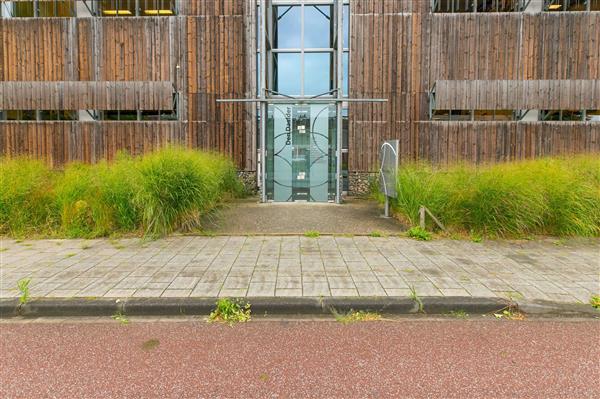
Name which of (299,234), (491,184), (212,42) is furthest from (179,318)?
(212,42)

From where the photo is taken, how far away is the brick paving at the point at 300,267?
420 cm

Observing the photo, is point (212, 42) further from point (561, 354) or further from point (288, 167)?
point (561, 354)

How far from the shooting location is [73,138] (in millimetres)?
12930

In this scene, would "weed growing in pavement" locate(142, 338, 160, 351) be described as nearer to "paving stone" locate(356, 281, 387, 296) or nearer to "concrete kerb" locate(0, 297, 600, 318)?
"concrete kerb" locate(0, 297, 600, 318)

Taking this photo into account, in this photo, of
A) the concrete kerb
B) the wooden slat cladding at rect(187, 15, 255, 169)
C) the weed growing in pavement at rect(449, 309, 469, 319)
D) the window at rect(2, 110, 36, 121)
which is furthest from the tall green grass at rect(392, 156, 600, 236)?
the window at rect(2, 110, 36, 121)

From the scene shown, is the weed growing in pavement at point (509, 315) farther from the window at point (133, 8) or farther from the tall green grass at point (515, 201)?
the window at point (133, 8)

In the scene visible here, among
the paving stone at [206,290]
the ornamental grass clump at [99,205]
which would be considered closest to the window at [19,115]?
the ornamental grass clump at [99,205]

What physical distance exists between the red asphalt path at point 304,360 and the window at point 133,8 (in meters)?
12.8

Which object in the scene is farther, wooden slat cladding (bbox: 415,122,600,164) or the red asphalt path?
wooden slat cladding (bbox: 415,122,600,164)

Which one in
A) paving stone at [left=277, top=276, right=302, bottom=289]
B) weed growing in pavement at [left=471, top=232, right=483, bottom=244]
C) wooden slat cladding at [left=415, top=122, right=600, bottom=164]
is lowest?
paving stone at [left=277, top=276, right=302, bottom=289]

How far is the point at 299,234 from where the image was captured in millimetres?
6918

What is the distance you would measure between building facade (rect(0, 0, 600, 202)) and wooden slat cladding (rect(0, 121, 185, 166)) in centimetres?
4

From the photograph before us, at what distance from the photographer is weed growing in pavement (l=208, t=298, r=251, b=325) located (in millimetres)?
3682

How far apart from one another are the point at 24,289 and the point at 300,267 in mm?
3339
